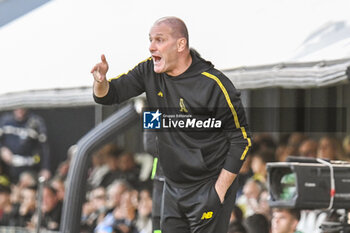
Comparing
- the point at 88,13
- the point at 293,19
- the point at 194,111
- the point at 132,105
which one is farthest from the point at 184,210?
the point at 88,13

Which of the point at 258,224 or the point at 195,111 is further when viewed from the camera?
the point at 258,224

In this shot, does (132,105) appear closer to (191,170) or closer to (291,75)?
(291,75)

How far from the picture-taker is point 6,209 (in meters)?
12.8

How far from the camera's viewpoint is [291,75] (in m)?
8.30

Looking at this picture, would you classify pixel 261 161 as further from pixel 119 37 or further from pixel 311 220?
pixel 119 37

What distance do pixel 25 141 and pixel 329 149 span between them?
5.29 metres

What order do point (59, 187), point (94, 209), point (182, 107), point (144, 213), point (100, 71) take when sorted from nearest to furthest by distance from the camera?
point (100, 71) → point (182, 107) → point (144, 213) → point (94, 209) → point (59, 187)

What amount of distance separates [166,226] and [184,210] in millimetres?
137

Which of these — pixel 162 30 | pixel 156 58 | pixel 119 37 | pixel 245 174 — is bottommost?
pixel 245 174

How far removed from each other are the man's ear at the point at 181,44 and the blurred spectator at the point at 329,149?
2.95m

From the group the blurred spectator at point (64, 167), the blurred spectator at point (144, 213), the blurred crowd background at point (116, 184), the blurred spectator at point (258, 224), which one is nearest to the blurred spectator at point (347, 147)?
the blurred crowd background at point (116, 184)

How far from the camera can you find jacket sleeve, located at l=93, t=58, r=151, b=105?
17.5ft

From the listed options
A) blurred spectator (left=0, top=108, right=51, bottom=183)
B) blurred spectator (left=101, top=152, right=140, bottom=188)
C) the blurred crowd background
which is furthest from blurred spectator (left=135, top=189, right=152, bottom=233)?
blurred spectator (left=0, top=108, right=51, bottom=183)

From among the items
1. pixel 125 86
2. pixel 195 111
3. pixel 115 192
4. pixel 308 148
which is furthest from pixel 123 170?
pixel 195 111
